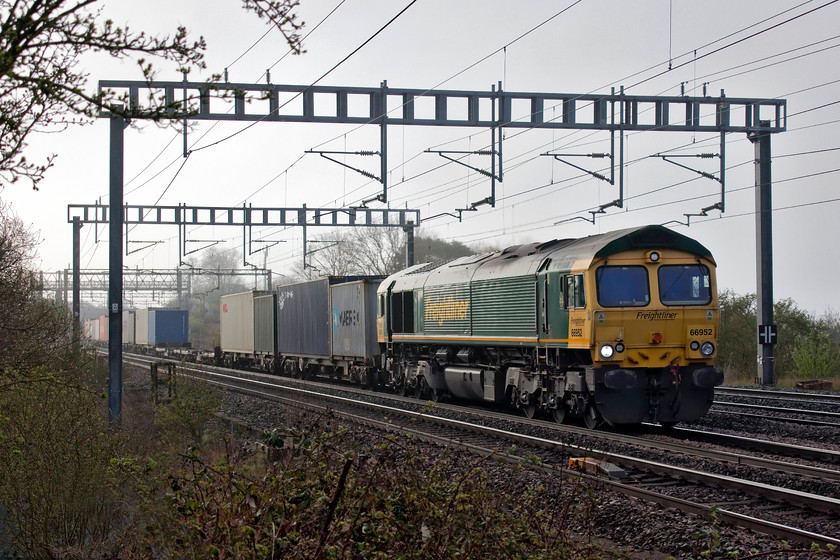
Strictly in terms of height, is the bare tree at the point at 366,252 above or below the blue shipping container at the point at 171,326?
above

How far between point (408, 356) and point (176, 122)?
Answer: 15.4m

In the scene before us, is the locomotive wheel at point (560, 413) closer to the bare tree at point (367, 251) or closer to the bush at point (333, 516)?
the bush at point (333, 516)

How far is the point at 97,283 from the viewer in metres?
82.6

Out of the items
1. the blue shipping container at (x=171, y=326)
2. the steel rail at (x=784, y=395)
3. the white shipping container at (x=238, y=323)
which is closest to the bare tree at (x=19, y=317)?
the steel rail at (x=784, y=395)

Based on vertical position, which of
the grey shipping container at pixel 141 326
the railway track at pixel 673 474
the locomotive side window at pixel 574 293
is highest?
the locomotive side window at pixel 574 293

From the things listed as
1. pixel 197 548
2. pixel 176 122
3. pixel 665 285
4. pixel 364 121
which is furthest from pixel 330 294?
pixel 197 548

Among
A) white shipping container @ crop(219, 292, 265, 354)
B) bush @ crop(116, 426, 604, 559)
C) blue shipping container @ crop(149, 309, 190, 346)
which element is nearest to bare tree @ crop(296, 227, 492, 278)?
blue shipping container @ crop(149, 309, 190, 346)

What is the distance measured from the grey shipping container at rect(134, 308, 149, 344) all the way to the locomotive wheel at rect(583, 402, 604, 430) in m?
46.3

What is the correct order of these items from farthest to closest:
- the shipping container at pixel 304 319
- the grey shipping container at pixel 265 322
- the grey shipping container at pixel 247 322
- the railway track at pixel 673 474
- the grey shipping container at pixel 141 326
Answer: the grey shipping container at pixel 141 326
the grey shipping container at pixel 247 322
the grey shipping container at pixel 265 322
the shipping container at pixel 304 319
the railway track at pixel 673 474

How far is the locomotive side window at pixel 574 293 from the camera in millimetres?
13623

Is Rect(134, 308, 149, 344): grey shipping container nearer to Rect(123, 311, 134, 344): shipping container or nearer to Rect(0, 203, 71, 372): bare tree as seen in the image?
Rect(123, 311, 134, 344): shipping container

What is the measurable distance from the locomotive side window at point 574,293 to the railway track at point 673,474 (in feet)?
6.56

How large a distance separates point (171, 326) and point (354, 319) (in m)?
30.8

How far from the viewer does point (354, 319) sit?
25375 mm
